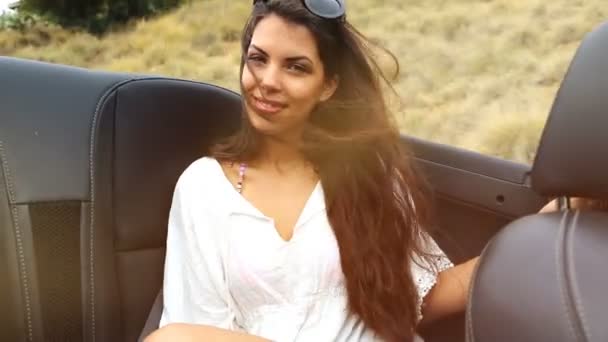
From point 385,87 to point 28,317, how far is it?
846mm

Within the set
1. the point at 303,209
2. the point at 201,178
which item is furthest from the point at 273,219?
the point at 201,178

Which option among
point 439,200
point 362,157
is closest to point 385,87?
point 362,157

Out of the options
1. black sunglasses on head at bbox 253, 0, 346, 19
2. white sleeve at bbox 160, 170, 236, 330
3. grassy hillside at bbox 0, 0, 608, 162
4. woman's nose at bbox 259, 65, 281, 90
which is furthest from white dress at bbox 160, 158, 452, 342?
grassy hillside at bbox 0, 0, 608, 162

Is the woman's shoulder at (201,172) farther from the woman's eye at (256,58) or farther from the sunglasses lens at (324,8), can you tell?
the sunglasses lens at (324,8)

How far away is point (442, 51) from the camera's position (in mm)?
3088

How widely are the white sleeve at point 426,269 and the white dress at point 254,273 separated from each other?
0.14 meters

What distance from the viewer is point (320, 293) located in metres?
1.51

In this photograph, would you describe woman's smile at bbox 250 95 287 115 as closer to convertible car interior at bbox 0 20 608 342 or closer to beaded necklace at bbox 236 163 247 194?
beaded necklace at bbox 236 163 247 194

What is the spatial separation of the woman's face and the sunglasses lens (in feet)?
0.13

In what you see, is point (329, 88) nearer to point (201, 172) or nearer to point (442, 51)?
point (201, 172)

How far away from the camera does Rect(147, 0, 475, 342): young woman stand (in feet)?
4.92

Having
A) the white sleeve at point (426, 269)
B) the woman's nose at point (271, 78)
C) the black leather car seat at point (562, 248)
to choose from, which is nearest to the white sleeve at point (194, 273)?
the woman's nose at point (271, 78)

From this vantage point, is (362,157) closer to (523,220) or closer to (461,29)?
(523,220)

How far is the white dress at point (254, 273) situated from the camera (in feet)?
4.92
